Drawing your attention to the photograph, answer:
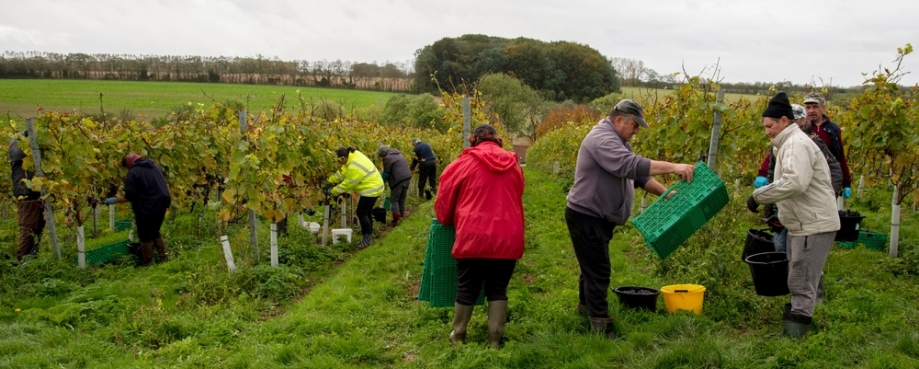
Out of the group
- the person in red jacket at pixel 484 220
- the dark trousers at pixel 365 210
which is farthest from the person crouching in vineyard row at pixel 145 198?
the person in red jacket at pixel 484 220

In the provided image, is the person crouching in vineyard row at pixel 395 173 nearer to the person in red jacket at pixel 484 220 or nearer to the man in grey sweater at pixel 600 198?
the person in red jacket at pixel 484 220

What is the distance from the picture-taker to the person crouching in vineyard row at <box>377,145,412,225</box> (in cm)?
1075

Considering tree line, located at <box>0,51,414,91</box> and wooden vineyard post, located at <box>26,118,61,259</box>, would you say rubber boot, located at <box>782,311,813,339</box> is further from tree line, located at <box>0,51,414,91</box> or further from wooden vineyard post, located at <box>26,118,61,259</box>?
tree line, located at <box>0,51,414,91</box>

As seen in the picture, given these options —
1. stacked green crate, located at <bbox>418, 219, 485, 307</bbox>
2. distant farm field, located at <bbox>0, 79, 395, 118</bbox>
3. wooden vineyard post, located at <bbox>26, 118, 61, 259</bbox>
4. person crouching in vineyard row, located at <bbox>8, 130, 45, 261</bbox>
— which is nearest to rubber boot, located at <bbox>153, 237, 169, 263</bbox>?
wooden vineyard post, located at <bbox>26, 118, 61, 259</bbox>

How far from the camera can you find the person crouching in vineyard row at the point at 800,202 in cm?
413

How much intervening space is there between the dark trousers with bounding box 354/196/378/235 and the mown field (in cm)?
127

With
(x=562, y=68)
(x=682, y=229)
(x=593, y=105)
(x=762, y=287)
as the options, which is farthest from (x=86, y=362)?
(x=562, y=68)

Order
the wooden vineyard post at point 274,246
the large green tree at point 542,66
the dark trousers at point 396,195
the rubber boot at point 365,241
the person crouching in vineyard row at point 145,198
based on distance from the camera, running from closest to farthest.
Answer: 1. the wooden vineyard post at point 274,246
2. the person crouching in vineyard row at point 145,198
3. the rubber boot at point 365,241
4. the dark trousers at point 396,195
5. the large green tree at point 542,66

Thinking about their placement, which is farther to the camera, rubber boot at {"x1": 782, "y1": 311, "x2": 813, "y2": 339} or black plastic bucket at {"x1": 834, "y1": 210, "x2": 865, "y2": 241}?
black plastic bucket at {"x1": 834, "y1": 210, "x2": 865, "y2": 241}

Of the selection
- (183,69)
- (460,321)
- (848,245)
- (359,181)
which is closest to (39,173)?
(359,181)

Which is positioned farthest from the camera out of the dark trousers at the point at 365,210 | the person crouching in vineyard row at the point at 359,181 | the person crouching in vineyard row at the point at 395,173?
the person crouching in vineyard row at the point at 395,173

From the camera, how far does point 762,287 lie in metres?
4.67

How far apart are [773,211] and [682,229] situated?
2.88 metres

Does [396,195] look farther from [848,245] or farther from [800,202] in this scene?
[800,202]
